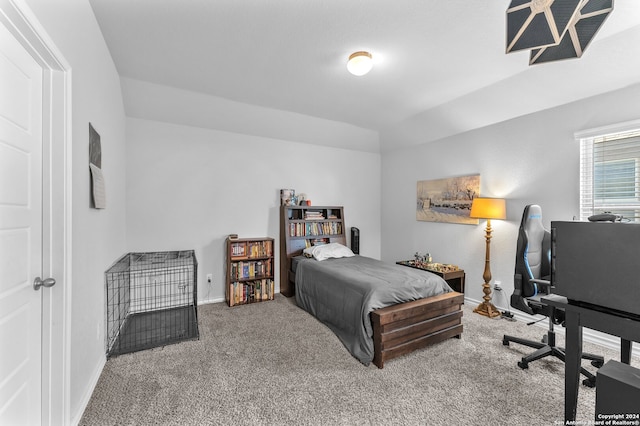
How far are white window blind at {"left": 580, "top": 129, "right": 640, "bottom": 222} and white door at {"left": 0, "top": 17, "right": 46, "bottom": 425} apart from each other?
430 centimetres

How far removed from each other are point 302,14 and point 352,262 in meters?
2.73

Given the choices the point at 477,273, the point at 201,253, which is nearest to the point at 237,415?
the point at 201,253

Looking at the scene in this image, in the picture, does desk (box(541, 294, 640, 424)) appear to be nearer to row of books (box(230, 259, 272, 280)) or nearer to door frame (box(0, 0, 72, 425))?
door frame (box(0, 0, 72, 425))

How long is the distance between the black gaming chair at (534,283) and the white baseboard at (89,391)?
10.4 ft

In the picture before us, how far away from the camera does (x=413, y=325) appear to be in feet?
8.18

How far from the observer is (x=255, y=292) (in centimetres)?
392

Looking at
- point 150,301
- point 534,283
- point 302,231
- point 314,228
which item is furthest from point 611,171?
point 150,301

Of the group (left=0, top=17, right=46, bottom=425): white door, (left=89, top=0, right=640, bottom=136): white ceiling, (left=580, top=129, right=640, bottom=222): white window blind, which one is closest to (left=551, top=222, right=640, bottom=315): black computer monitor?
(left=89, top=0, right=640, bottom=136): white ceiling

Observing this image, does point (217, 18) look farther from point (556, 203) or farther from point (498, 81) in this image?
point (556, 203)

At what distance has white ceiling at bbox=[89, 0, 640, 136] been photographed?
199cm

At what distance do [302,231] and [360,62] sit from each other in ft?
8.55

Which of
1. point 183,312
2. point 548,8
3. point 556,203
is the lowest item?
point 183,312

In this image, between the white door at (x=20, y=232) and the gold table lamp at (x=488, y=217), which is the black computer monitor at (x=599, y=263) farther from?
the white door at (x=20, y=232)

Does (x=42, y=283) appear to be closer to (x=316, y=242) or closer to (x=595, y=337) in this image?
(x=316, y=242)
